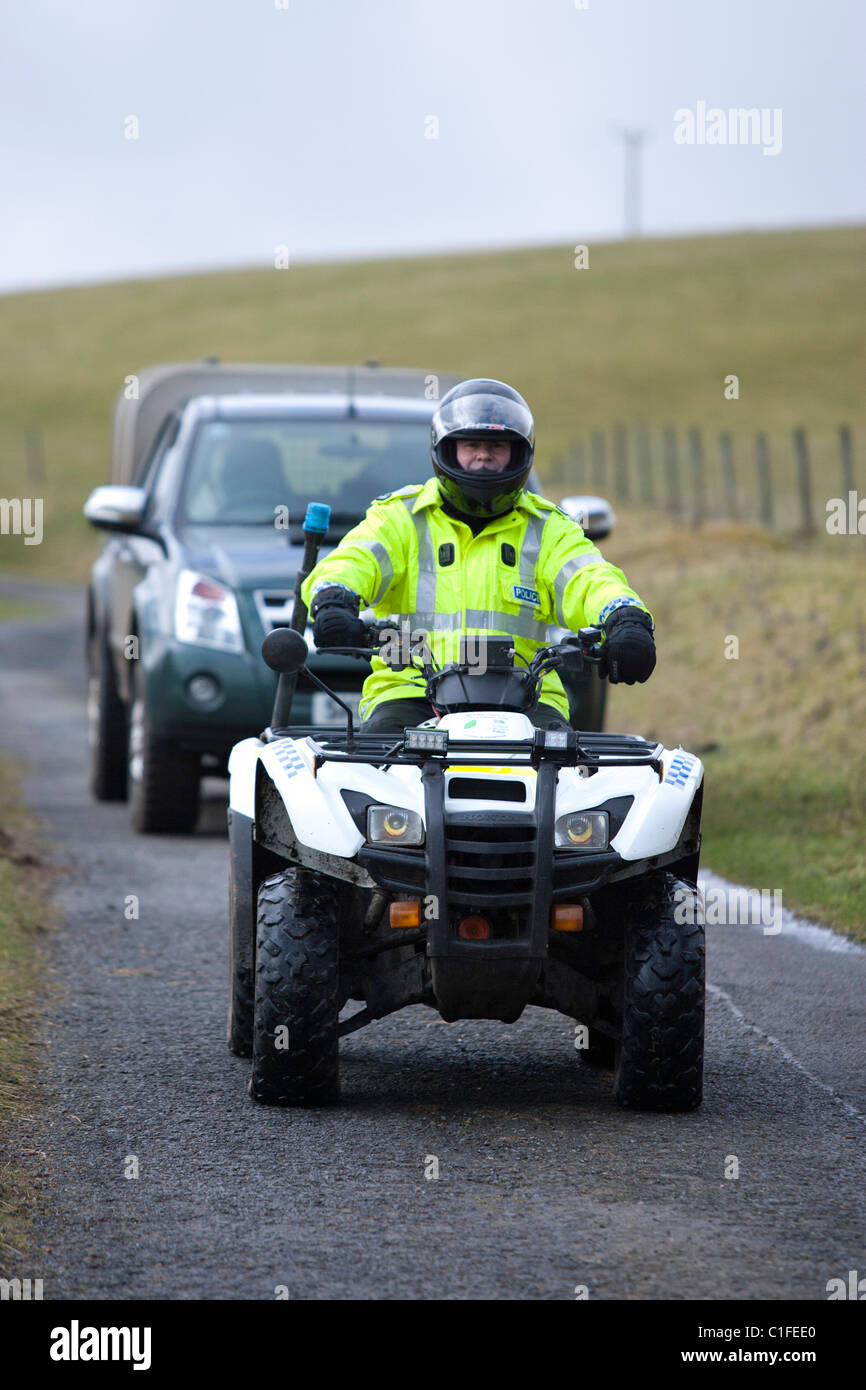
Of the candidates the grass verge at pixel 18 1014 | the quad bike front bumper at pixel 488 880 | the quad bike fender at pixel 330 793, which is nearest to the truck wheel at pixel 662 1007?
the quad bike front bumper at pixel 488 880

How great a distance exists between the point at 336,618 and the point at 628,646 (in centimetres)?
78

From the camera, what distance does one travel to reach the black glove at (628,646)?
18.7 feet

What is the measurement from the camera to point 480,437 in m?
6.10

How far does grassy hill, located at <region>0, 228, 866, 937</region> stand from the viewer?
41.7ft

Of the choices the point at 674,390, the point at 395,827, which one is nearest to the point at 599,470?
the point at 674,390

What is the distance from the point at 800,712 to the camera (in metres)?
14.0

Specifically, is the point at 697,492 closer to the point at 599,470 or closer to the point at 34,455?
the point at 599,470

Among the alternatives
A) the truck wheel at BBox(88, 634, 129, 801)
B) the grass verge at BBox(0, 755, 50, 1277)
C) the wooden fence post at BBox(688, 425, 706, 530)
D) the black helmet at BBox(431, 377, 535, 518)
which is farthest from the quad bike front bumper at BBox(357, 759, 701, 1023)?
the wooden fence post at BBox(688, 425, 706, 530)

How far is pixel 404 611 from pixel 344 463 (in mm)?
4919

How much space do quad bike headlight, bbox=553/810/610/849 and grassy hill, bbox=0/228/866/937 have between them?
11.2ft

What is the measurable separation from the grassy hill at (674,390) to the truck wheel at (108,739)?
11.1ft

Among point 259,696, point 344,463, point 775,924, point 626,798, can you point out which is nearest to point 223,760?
point 259,696

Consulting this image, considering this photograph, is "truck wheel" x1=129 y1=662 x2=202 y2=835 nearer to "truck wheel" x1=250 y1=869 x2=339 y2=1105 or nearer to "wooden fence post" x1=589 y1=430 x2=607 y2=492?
"truck wheel" x1=250 y1=869 x2=339 y2=1105

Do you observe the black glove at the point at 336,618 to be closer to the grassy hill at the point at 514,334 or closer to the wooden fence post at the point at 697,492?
the wooden fence post at the point at 697,492
